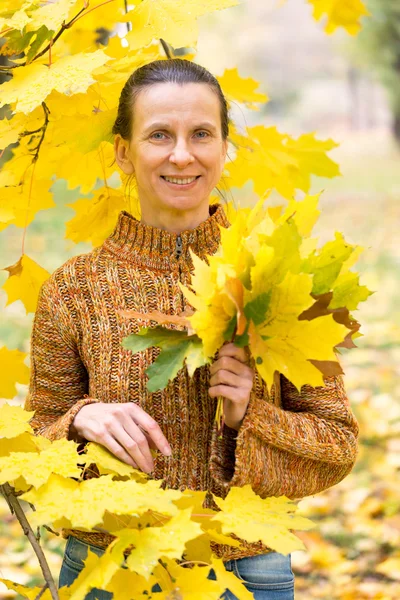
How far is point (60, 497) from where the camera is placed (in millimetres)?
1015

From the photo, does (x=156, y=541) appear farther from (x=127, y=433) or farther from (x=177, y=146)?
(x=177, y=146)

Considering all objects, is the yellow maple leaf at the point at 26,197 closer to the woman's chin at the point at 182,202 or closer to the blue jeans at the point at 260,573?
the woman's chin at the point at 182,202

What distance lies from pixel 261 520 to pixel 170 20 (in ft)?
2.58

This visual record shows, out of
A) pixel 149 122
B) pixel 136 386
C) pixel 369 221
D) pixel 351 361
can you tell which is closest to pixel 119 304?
pixel 136 386

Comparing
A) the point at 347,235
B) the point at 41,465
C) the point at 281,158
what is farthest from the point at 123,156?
the point at 347,235

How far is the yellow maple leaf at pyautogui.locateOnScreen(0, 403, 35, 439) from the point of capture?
3.70 feet

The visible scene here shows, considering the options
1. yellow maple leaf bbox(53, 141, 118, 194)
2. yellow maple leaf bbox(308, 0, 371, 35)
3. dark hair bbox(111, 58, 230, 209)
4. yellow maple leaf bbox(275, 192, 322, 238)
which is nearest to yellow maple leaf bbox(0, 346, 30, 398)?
yellow maple leaf bbox(53, 141, 118, 194)

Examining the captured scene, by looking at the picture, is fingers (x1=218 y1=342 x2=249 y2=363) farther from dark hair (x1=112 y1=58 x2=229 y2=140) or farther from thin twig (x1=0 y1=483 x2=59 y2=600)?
dark hair (x1=112 y1=58 x2=229 y2=140)

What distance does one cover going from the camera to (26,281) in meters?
1.67

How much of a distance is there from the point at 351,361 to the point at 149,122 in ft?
12.9

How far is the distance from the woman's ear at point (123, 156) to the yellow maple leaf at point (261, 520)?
2.18 feet

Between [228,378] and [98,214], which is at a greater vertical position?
[98,214]

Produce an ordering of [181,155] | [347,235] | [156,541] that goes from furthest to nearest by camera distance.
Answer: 1. [347,235]
2. [181,155]
3. [156,541]

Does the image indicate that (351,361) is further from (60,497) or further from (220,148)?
(60,497)
